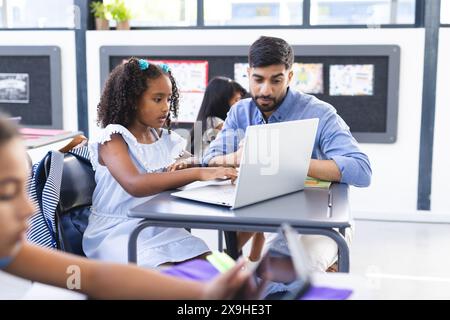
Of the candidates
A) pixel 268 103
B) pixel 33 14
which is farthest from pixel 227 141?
pixel 33 14

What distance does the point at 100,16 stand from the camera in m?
4.23

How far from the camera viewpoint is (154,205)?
162 centimetres

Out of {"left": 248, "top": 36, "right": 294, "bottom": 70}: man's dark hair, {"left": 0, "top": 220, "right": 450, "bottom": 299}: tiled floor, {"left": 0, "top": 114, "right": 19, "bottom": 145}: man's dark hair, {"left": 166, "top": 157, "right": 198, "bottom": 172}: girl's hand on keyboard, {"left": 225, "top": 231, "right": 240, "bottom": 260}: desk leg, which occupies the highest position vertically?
{"left": 248, "top": 36, "right": 294, "bottom": 70}: man's dark hair

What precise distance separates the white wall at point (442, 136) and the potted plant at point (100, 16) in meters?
2.30

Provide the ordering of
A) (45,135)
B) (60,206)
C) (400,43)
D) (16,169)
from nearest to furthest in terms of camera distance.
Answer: (16,169) → (60,206) → (45,135) → (400,43)

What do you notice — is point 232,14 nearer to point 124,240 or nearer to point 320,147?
point 320,147

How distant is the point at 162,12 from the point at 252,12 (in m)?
0.66

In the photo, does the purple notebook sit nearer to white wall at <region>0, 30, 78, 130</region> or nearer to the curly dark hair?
the curly dark hair

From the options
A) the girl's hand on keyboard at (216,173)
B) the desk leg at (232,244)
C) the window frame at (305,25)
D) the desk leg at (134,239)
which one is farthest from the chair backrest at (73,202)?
the window frame at (305,25)

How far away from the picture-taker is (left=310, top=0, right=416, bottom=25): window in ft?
13.1

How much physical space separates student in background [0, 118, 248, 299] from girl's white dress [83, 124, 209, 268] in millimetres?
908

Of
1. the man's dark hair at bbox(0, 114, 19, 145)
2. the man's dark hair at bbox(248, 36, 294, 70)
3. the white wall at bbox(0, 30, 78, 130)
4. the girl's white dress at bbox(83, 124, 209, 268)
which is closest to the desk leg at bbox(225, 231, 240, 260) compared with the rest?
the girl's white dress at bbox(83, 124, 209, 268)

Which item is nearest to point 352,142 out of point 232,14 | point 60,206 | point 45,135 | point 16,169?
point 60,206

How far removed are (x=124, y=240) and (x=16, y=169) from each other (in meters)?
1.17
